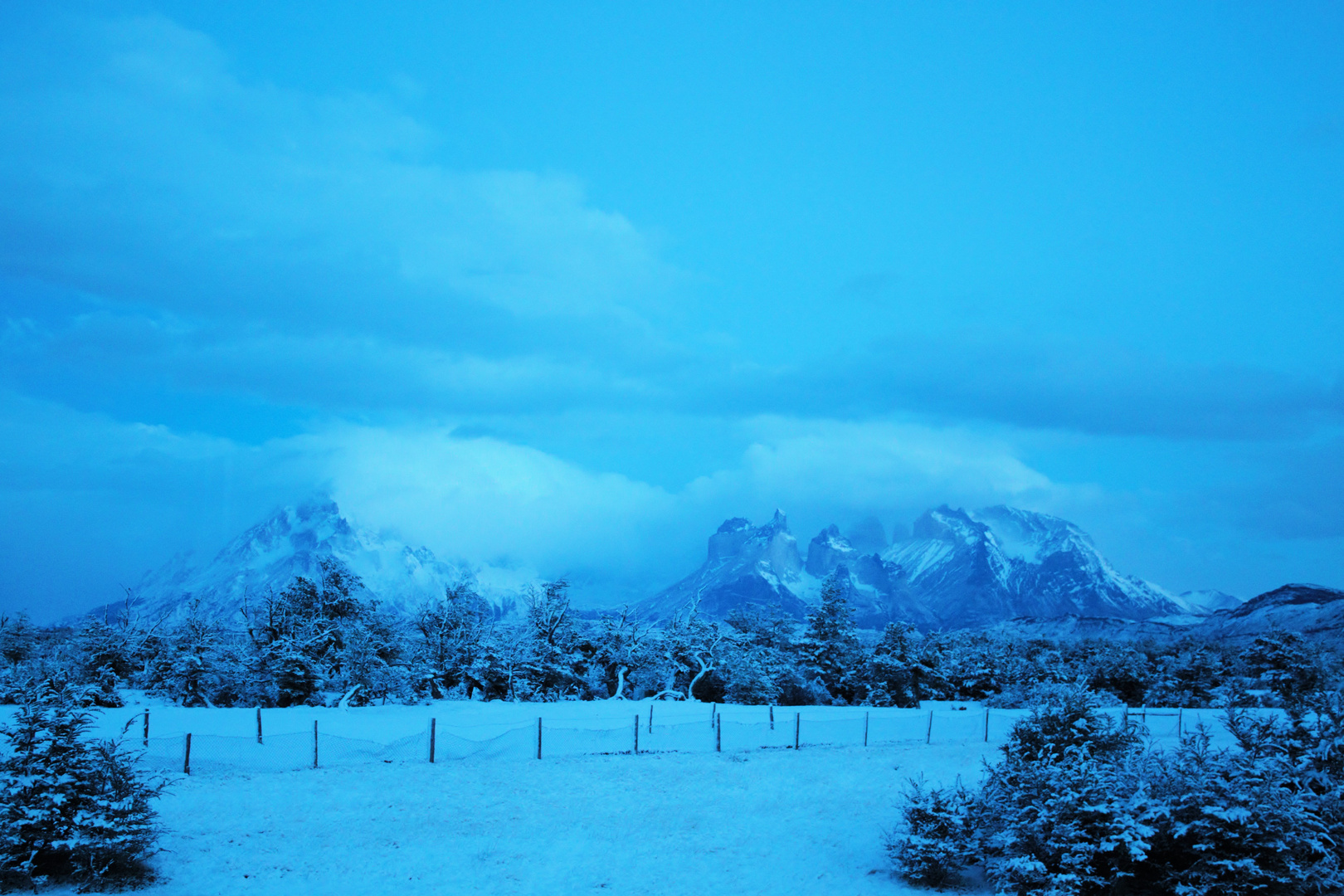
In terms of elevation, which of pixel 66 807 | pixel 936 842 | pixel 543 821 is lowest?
pixel 543 821

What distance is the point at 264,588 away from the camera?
38.2 meters

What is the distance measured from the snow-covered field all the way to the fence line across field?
44cm

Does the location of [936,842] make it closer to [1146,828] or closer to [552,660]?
[1146,828]

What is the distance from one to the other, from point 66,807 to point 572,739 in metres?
15.3

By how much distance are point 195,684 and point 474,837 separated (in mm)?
23379

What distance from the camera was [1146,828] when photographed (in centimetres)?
1077

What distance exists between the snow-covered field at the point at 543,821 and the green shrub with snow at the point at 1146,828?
1653mm

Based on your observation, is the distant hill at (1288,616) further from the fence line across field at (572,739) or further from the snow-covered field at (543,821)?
the snow-covered field at (543,821)

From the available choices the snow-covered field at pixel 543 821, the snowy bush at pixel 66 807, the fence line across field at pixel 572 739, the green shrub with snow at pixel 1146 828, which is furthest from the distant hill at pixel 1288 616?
the snowy bush at pixel 66 807

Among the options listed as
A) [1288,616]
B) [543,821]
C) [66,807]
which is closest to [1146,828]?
[543,821]

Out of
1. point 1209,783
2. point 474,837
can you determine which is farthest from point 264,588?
point 1209,783

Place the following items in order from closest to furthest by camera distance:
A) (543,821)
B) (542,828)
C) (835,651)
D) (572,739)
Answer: (542,828) < (543,821) < (572,739) < (835,651)

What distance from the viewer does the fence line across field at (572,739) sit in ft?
71.3

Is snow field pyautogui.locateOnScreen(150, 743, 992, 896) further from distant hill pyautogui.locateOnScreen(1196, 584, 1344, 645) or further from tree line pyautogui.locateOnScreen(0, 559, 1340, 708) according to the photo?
distant hill pyautogui.locateOnScreen(1196, 584, 1344, 645)
